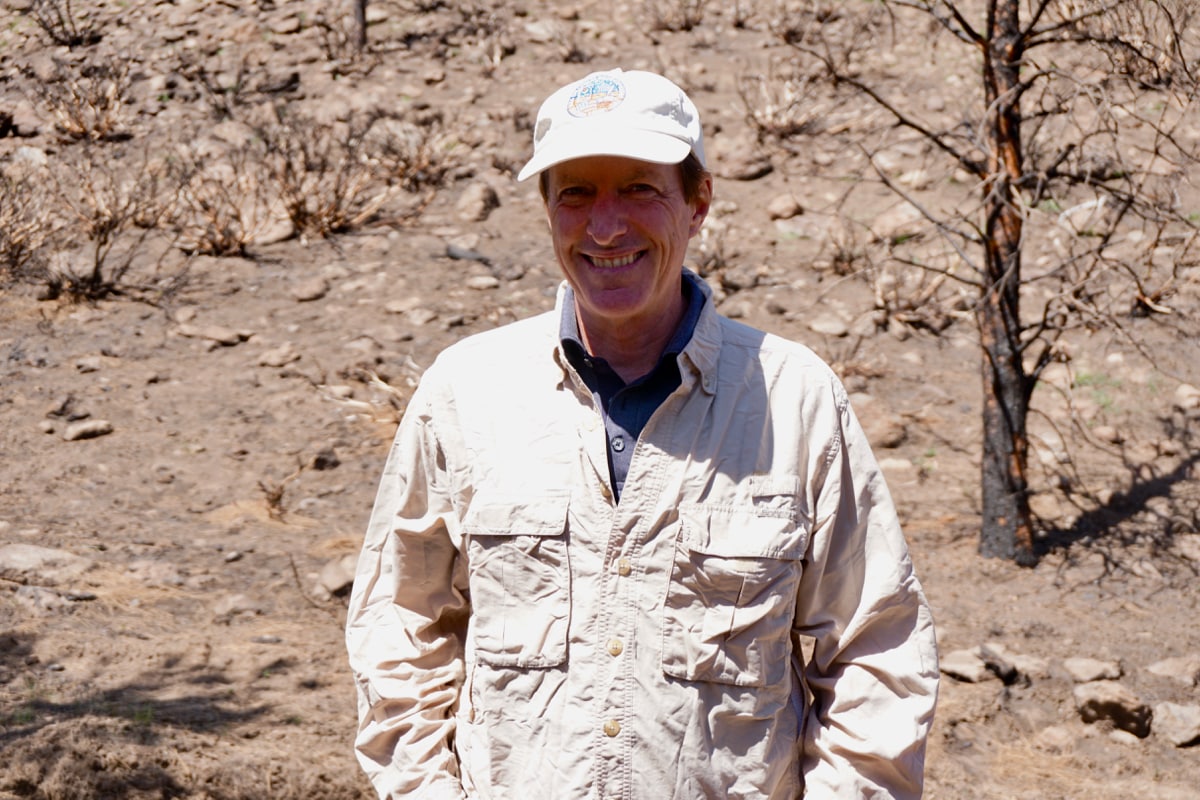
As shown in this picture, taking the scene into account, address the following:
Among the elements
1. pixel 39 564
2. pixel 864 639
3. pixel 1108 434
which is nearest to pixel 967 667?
pixel 1108 434

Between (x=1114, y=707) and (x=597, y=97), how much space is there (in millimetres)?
3323

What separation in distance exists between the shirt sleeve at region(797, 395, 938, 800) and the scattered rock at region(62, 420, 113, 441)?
4.75 m

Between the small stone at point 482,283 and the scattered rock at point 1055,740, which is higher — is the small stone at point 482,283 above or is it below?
above

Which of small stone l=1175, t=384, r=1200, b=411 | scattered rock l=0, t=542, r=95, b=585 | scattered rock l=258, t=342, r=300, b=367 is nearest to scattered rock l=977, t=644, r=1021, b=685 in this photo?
small stone l=1175, t=384, r=1200, b=411

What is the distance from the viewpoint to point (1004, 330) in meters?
5.08

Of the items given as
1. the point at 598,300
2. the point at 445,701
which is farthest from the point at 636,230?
the point at 445,701

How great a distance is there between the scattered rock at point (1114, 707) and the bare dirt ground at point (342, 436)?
0.05m

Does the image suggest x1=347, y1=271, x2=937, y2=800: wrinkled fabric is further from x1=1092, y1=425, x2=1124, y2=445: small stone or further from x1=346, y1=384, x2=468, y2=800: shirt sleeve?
x1=1092, y1=425, x2=1124, y2=445: small stone

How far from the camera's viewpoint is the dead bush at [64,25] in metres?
10.3

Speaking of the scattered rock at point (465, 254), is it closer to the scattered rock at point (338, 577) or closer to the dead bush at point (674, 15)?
the scattered rock at point (338, 577)

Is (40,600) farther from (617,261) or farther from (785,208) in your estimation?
(785,208)

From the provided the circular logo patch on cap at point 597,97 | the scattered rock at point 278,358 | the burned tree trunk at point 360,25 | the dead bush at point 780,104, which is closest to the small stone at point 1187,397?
the dead bush at point 780,104

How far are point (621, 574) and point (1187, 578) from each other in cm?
407

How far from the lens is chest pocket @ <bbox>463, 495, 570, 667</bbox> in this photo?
1.76 metres
